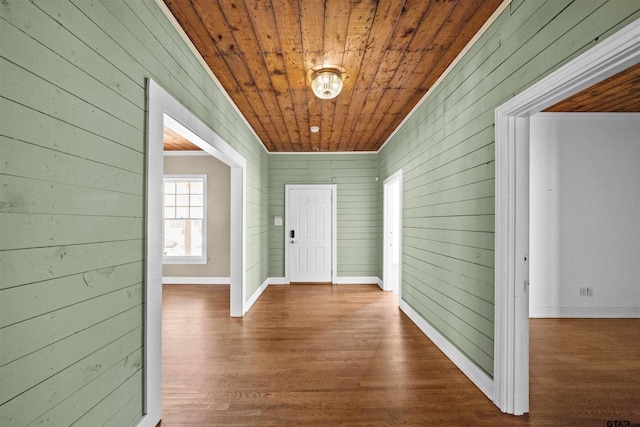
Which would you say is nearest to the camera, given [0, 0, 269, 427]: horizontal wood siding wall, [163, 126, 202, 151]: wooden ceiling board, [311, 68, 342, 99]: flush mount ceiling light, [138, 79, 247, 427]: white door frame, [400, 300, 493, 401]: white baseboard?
[0, 0, 269, 427]: horizontal wood siding wall

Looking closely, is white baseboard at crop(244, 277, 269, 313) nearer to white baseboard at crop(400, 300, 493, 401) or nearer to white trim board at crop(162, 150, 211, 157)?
white baseboard at crop(400, 300, 493, 401)

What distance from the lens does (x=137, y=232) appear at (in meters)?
1.82

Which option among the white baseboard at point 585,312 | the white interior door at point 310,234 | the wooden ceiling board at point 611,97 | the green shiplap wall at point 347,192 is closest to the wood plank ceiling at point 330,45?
the wooden ceiling board at point 611,97

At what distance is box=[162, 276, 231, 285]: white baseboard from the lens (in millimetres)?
6316

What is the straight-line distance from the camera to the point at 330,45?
8.39 feet

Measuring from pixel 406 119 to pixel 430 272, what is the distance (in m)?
2.13

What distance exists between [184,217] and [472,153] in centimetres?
556

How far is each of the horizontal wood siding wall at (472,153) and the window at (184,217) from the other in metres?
4.29

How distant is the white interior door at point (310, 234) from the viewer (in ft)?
21.0

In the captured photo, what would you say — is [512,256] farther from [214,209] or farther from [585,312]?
[214,209]

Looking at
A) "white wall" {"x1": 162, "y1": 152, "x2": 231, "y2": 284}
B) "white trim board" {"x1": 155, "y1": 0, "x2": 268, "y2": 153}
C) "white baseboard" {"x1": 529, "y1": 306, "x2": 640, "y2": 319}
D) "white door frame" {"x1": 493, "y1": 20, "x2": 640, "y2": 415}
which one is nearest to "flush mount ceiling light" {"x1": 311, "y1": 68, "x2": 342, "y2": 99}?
"white trim board" {"x1": 155, "y1": 0, "x2": 268, "y2": 153}

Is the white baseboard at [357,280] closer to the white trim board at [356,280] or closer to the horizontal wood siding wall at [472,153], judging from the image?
the white trim board at [356,280]

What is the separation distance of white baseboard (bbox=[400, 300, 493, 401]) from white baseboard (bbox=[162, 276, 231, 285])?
386 cm

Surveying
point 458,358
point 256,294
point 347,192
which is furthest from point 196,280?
point 458,358
